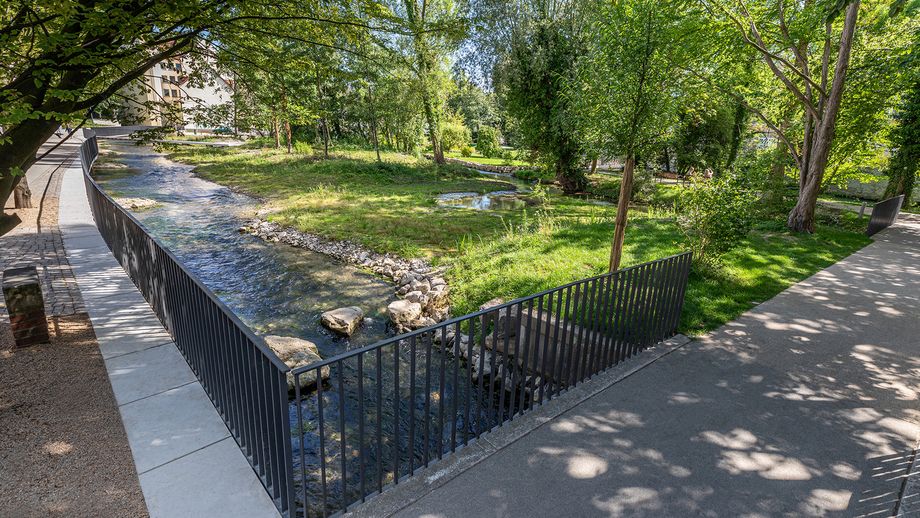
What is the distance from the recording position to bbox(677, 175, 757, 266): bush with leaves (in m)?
7.91

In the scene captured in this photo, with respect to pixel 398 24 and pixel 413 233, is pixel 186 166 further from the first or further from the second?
pixel 398 24

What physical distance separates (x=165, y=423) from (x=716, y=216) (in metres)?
8.71

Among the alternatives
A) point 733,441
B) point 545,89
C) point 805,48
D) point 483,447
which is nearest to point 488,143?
point 545,89

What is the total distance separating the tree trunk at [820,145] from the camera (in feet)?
38.0

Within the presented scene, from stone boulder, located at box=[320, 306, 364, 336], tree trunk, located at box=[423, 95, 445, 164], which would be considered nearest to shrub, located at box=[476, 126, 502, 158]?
tree trunk, located at box=[423, 95, 445, 164]

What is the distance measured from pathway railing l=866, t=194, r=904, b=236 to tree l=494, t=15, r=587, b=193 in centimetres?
1046

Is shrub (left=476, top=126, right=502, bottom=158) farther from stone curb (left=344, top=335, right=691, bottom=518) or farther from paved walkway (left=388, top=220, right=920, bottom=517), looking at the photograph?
stone curb (left=344, top=335, right=691, bottom=518)

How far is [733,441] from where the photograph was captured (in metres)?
4.02

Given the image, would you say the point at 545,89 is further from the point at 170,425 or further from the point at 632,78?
the point at 170,425

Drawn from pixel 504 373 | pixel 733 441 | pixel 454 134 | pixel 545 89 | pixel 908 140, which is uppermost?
pixel 545 89

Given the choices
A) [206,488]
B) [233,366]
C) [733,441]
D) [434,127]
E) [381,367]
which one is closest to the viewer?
[206,488]

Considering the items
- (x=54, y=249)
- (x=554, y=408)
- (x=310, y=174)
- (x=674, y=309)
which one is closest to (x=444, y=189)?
(x=310, y=174)

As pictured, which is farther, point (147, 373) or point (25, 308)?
→ point (25, 308)

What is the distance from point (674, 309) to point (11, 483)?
712 cm
